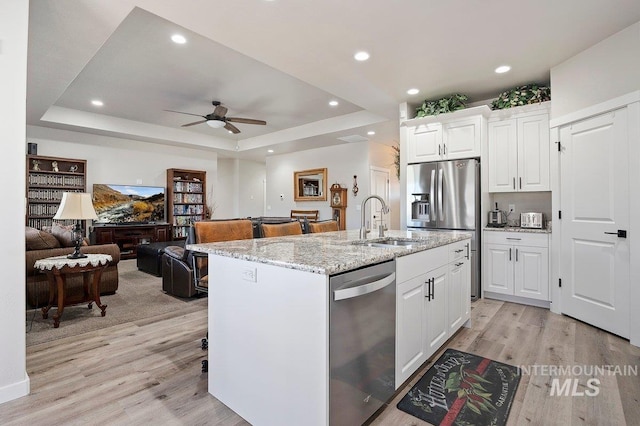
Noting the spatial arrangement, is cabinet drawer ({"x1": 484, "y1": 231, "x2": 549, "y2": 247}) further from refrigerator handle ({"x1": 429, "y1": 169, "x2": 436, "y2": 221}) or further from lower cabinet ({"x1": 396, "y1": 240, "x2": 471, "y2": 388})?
lower cabinet ({"x1": 396, "y1": 240, "x2": 471, "y2": 388})

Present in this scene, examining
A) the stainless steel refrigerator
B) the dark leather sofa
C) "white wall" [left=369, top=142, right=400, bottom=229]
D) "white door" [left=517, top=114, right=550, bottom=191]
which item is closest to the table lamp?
the dark leather sofa

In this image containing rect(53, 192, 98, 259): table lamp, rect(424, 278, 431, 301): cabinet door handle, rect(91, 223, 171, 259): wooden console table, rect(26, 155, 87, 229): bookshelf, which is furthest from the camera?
rect(91, 223, 171, 259): wooden console table

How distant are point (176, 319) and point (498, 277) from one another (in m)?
3.78

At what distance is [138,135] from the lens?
6.71 m

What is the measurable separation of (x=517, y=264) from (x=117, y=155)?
791 centimetres

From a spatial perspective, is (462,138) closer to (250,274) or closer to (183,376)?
(250,274)

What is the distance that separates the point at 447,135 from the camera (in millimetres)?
4180

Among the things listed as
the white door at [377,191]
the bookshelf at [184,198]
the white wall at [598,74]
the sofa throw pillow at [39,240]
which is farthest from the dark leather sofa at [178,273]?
the bookshelf at [184,198]

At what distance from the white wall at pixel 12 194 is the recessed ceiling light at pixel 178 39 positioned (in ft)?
4.71

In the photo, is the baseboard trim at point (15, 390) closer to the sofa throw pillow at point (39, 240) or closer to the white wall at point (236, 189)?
the sofa throw pillow at point (39, 240)

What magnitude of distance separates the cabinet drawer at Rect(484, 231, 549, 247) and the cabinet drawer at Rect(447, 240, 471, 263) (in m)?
1.28

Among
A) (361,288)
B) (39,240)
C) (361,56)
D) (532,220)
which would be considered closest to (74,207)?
(39,240)

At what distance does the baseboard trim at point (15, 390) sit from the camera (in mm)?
1849

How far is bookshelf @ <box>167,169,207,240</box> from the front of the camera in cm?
762
